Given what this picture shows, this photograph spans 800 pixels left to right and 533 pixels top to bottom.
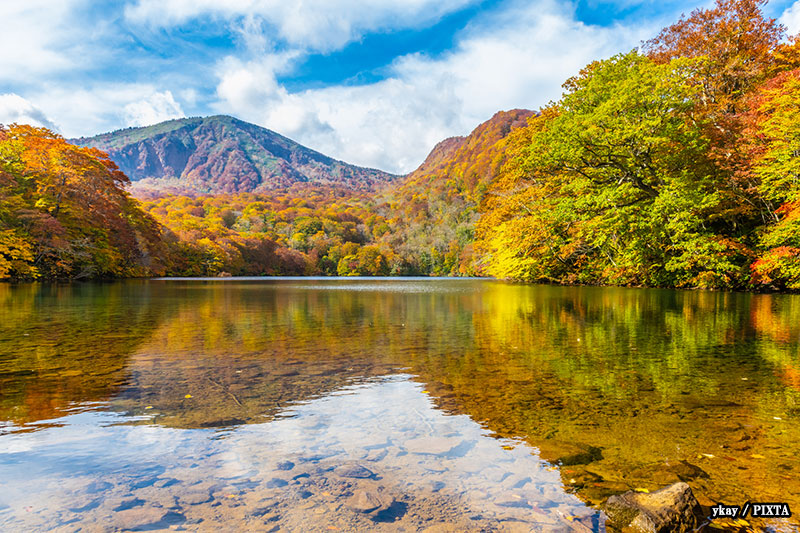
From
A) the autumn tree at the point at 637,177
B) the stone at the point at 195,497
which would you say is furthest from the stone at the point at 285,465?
the autumn tree at the point at 637,177

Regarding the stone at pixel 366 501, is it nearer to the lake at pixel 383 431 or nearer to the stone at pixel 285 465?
the lake at pixel 383 431

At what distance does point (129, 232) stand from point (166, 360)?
1668 inches

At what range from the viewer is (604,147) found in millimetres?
22141

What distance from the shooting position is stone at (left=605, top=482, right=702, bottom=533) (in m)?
2.12

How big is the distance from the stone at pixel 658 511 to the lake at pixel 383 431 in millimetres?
122

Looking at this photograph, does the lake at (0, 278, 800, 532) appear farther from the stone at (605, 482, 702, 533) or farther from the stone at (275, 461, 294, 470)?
the stone at (605, 482, 702, 533)

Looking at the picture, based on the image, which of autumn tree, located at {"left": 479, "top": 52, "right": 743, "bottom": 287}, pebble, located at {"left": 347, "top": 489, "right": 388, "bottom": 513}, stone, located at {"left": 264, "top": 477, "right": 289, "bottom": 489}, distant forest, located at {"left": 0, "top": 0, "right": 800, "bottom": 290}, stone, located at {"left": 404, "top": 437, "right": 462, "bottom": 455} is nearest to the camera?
pebble, located at {"left": 347, "top": 489, "right": 388, "bottom": 513}

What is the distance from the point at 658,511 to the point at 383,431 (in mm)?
1953

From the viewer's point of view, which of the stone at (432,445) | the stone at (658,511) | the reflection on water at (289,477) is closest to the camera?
the stone at (658,511)

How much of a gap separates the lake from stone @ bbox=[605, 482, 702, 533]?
12cm

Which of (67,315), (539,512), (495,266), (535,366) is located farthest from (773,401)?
(495,266)

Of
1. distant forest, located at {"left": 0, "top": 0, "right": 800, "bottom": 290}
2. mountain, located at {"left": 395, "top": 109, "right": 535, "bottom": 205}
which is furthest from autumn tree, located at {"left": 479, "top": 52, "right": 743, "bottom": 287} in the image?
mountain, located at {"left": 395, "top": 109, "right": 535, "bottom": 205}

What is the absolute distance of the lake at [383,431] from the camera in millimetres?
2363

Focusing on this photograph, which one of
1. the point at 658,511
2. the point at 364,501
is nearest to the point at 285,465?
the point at 364,501
